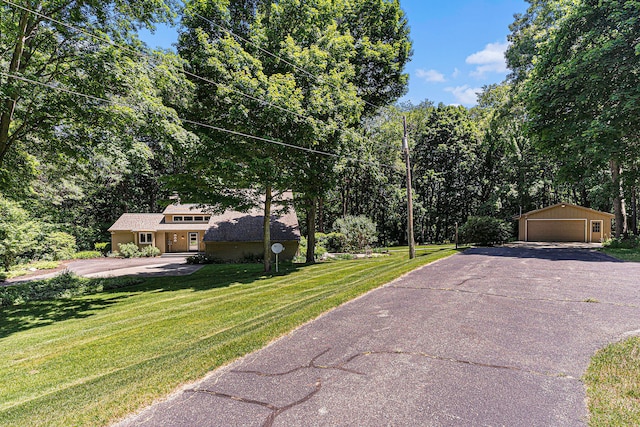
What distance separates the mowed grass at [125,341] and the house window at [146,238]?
63.7ft

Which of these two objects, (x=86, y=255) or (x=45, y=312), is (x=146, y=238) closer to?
(x=86, y=255)

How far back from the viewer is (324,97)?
48.6 feet

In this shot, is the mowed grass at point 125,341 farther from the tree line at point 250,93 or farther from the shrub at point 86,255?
the shrub at point 86,255

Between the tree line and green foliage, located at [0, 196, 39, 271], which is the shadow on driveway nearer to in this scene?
the tree line

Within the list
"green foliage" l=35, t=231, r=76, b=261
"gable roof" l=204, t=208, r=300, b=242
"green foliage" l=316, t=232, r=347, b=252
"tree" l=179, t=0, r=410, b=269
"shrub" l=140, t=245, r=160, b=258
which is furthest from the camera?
"shrub" l=140, t=245, r=160, b=258

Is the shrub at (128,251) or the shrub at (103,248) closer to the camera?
the shrub at (128,251)

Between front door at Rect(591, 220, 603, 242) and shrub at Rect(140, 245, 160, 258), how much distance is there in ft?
125

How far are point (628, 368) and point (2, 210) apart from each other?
69.5ft

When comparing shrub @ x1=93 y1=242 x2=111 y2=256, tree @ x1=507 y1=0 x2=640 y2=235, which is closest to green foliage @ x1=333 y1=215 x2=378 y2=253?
tree @ x1=507 y1=0 x2=640 y2=235

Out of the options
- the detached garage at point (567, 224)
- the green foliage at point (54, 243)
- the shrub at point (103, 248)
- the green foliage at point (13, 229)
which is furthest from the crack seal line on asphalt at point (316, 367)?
the shrub at point (103, 248)

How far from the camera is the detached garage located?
27.7 metres

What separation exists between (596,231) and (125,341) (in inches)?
1385

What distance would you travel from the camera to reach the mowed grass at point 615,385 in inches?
112

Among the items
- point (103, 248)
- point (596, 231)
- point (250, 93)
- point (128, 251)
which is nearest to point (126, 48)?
point (250, 93)
